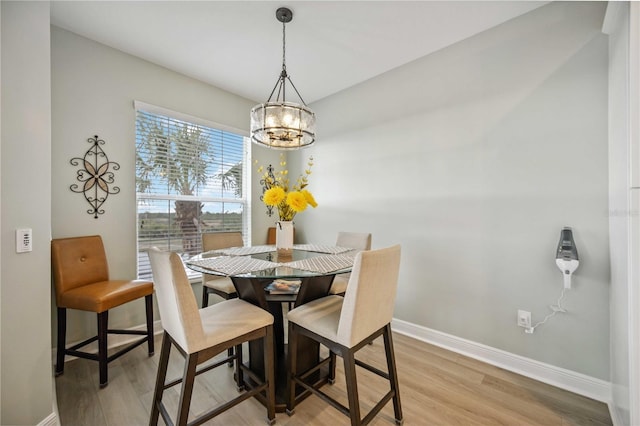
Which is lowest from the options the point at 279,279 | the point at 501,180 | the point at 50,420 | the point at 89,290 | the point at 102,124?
the point at 50,420

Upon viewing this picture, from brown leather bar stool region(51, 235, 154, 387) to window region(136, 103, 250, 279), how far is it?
0.44 metres

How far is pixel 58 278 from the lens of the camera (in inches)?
75.1

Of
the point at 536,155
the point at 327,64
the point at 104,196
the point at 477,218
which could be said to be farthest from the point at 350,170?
the point at 104,196

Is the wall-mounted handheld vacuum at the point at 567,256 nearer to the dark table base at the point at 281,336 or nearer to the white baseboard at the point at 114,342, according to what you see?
the dark table base at the point at 281,336

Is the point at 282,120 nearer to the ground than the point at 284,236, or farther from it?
farther from it

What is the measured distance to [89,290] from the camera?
1912 millimetres

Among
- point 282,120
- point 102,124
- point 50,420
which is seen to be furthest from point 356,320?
point 102,124

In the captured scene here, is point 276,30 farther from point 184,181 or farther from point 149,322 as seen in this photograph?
point 149,322

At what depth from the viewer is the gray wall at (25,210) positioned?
124cm

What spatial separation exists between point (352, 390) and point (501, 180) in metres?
1.93

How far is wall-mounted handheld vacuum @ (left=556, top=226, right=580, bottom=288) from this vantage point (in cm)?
171

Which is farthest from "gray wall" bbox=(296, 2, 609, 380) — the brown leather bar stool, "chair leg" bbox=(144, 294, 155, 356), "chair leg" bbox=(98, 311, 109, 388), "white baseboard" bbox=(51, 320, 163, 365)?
"white baseboard" bbox=(51, 320, 163, 365)

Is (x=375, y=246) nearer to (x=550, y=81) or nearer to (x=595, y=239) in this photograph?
(x=595, y=239)

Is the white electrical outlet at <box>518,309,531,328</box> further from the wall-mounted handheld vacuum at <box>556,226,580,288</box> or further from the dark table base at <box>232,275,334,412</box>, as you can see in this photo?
the dark table base at <box>232,275,334,412</box>
